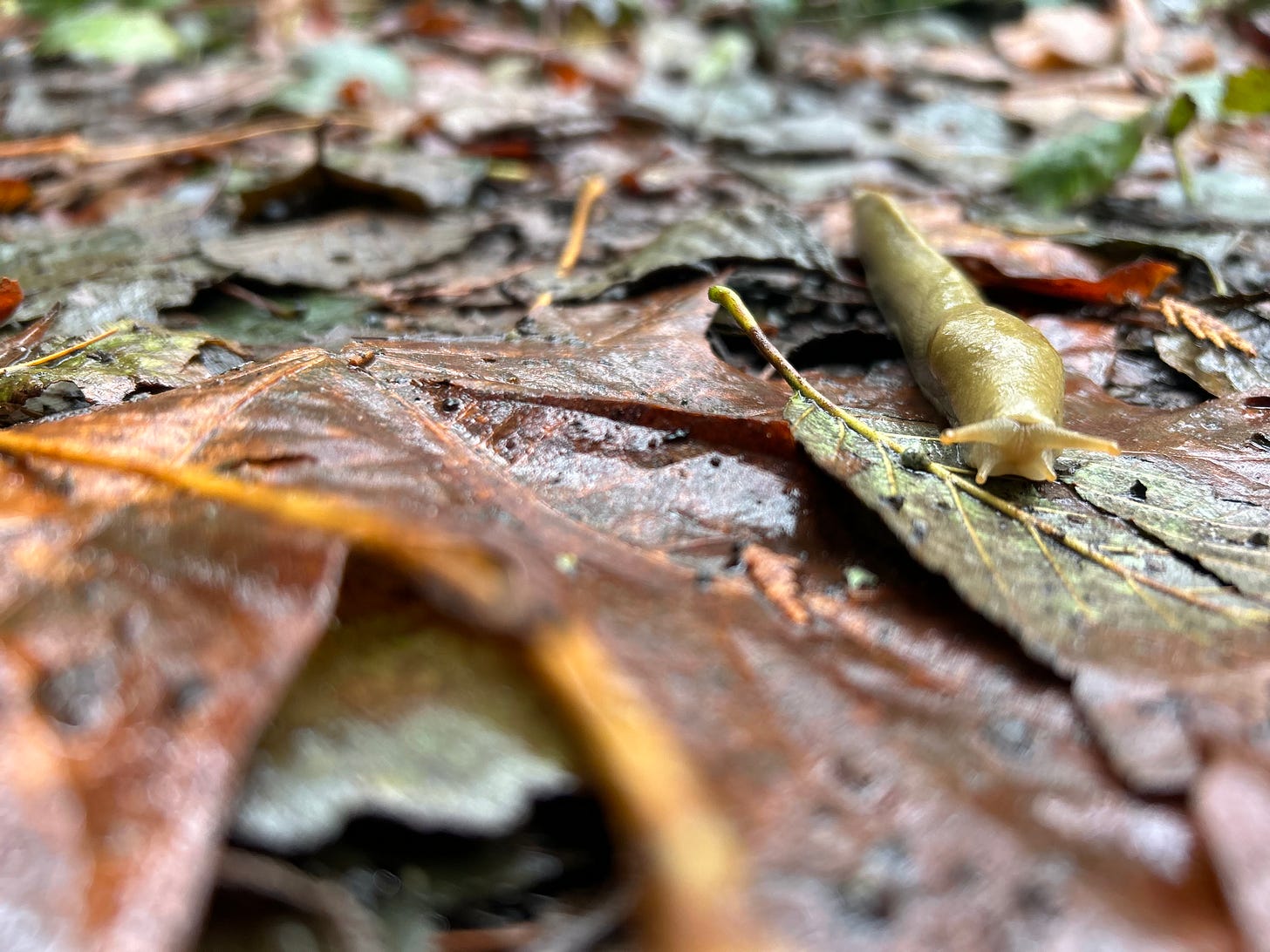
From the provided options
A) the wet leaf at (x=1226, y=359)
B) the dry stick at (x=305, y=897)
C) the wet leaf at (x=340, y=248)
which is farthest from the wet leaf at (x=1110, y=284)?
the dry stick at (x=305, y=897)

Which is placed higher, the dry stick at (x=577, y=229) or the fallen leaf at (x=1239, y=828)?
the fallen leaf at (x=1239, y=828)

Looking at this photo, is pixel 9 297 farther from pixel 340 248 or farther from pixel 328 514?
pixel 328 514

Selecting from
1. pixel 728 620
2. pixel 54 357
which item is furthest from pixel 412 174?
pixel 728 620

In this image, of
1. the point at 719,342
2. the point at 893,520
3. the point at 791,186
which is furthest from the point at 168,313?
the point at 791,186

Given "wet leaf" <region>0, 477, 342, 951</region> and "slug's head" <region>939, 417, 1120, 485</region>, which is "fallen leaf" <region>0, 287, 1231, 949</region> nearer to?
"wet leaf" <region>0, 477, 342, 951</region>

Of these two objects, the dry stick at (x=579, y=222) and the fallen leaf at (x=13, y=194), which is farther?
the fallen leaf at (x=13, y=194)

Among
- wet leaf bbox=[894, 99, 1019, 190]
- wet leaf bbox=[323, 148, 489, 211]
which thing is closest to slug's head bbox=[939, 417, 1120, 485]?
wet leaf bbox=[323, 148, 489, 211]

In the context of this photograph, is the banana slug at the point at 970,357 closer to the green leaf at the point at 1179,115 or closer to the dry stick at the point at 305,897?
the dry stick at the point at 305,897
